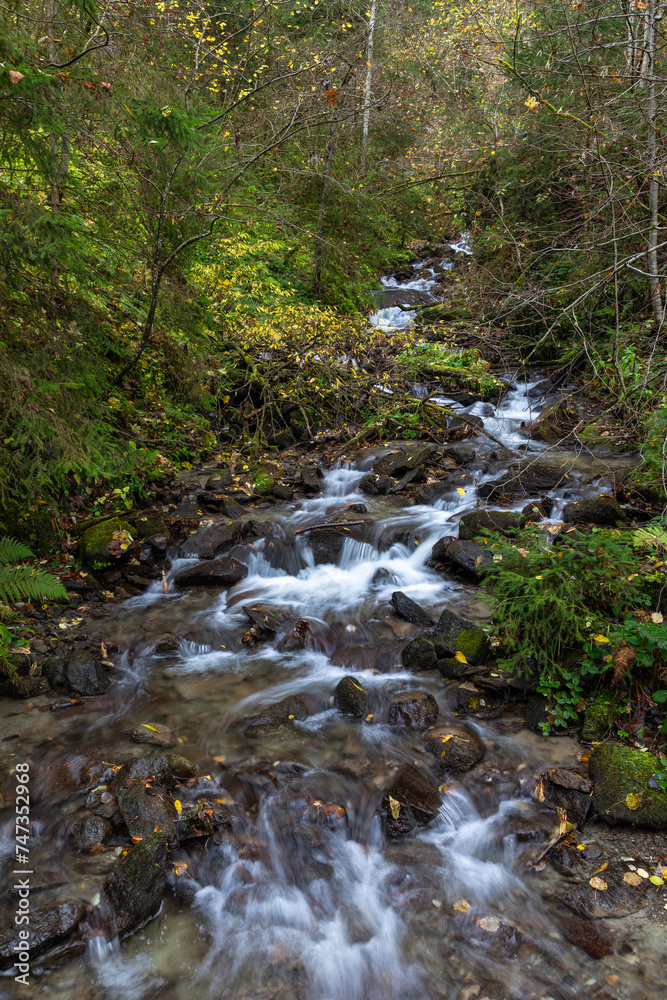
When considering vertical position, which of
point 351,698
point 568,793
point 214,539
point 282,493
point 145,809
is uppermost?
point 282,493

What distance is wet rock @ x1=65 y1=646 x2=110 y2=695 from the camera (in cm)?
494

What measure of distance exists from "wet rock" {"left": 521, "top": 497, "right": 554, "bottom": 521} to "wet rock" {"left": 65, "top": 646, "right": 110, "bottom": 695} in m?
4.94

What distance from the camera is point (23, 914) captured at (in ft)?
10.1

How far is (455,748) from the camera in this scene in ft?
→ 14.0

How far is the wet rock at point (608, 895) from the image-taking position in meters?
3.14

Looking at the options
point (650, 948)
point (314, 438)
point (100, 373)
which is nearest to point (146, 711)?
point (100, 373)

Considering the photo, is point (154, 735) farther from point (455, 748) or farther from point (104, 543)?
point (104, 543)

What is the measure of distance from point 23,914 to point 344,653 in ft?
10.8

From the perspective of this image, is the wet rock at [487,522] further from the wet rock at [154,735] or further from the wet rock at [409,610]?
the wet rock at [154,735]

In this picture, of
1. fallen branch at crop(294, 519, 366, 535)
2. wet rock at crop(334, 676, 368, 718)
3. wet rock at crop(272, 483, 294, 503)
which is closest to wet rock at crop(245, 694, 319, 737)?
wet rock at crop(334, 676, 368, 718)

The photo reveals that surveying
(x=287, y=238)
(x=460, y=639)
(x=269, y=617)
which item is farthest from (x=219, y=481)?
(x=287, y=238)

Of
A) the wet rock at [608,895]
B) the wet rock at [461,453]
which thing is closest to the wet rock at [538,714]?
the wet rock at [608,895]

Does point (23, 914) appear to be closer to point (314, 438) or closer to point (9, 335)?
point (9, 335)

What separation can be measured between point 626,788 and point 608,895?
2.10ft
